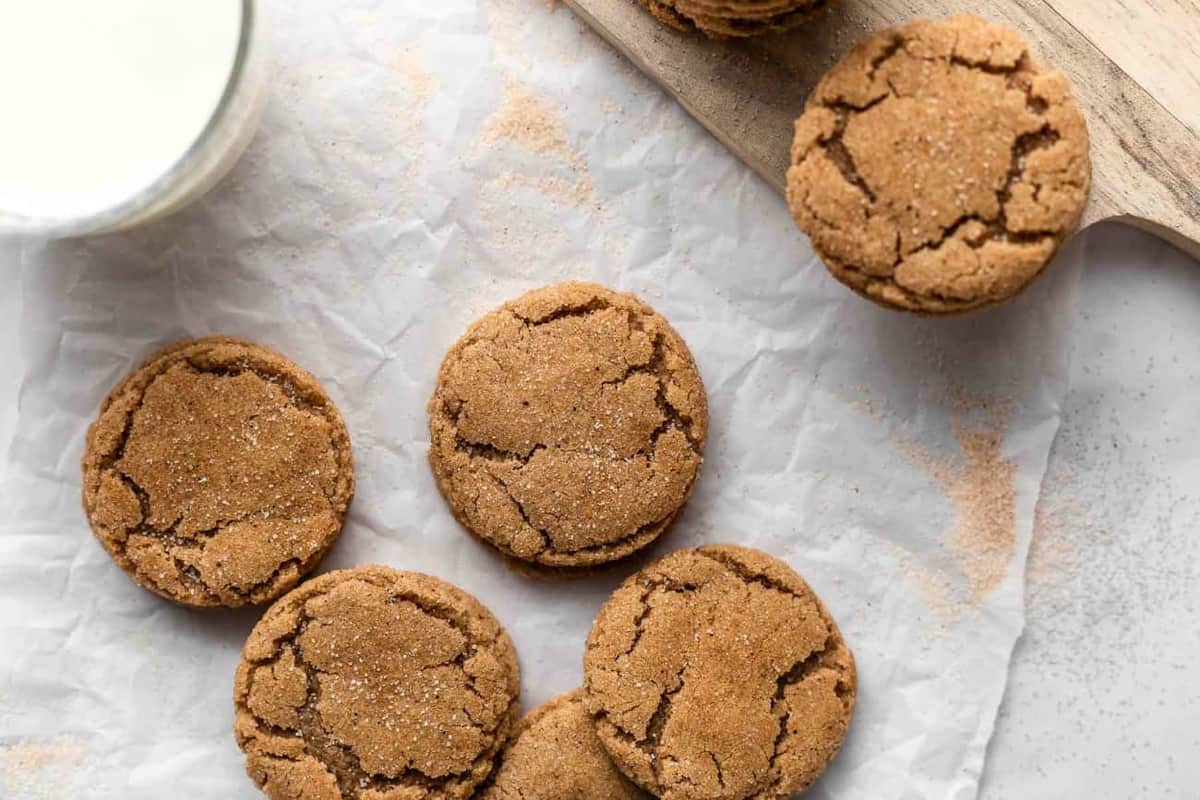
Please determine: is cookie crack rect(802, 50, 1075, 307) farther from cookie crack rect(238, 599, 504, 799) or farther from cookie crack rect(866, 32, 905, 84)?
cookie crack rect(238, 599, 504, 799)

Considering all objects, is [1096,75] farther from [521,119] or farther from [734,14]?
[521,119]

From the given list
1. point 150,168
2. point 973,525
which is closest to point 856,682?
point 973,525

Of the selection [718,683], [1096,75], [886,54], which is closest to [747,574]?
[718,683]

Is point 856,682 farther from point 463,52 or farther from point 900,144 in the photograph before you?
point 463,52

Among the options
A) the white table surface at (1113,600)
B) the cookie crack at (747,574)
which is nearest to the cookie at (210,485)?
the cookie crack at (747,574)

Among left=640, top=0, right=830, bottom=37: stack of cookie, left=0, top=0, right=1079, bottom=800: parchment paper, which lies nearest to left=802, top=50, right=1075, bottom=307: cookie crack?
left=640, top=0, right=830, bottom=37: stack of cookie

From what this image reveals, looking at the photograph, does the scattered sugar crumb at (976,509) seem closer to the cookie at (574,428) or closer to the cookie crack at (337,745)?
the cookie at (574,428)
